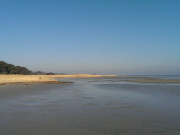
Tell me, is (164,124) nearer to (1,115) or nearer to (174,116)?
(174,116)

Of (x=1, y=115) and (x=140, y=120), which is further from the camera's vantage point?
(x=1, y=115)

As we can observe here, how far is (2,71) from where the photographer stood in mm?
44375

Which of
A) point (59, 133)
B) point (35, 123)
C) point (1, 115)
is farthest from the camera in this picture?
point (1, 115)

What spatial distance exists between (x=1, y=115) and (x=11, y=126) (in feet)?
4.92

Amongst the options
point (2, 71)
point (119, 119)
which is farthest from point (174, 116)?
point (2, 71)

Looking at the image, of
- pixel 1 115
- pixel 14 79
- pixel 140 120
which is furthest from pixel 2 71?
pixel 140 120

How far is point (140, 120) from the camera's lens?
530 centimetres

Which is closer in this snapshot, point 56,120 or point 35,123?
point 35,123

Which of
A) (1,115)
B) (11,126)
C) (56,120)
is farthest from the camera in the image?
(1,115)

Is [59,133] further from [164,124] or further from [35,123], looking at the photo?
[164,124]

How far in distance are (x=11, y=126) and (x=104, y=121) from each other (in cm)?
286

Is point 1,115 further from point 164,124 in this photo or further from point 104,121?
point 164,124

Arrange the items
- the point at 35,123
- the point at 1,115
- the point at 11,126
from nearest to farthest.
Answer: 1. the point at 11,126
2. the point at 35,123
3. the point at 1,115

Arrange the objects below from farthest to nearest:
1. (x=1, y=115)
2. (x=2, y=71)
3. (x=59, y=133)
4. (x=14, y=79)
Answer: (x=2, y=71) → (x=14, y=79) → (x=1, y=115) → (x=59, y=133)
